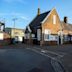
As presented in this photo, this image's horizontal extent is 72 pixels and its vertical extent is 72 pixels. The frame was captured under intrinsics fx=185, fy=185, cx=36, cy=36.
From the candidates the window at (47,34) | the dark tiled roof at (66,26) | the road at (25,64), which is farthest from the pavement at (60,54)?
the dark tiled roof at (66,26)

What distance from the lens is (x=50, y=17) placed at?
144ft

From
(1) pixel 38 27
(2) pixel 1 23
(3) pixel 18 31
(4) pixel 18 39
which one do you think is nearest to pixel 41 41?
(1) pixel 38 27

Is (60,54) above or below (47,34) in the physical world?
below

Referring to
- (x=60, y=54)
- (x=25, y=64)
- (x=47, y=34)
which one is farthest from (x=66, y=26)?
(x=25, y=64)

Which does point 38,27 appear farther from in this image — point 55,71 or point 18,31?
point 55,71

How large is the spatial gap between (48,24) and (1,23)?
57.4 feet

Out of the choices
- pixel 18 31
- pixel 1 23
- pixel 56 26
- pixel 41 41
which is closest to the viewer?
pixel 41 41

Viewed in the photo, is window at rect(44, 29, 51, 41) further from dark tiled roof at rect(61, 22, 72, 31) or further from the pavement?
the pavement

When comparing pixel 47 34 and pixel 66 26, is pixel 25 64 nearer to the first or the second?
pixel 47 34

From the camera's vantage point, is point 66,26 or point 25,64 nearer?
point 25,64

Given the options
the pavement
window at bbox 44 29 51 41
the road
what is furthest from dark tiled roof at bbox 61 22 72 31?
the road

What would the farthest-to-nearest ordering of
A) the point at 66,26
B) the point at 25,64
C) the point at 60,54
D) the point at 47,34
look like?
the point at 66,26 < the point at 47,34 < the point at 60,54 < the point at 25,64

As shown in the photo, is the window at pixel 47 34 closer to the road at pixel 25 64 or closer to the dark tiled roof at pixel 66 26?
the dark tiled roof at pixel 66 26

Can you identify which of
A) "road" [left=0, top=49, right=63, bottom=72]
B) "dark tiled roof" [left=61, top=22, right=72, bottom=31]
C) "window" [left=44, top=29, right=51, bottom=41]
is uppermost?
"dark tiled roof" [left=61, top=22, right=72, bottom=31]
